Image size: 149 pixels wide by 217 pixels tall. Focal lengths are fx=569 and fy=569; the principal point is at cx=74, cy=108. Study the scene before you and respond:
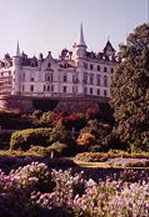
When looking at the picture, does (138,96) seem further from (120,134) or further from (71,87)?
(71,87)

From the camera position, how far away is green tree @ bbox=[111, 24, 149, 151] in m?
41.3

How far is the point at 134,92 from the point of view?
→ 42.3 m

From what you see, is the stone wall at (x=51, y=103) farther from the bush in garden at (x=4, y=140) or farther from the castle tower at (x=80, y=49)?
the castle tower at (x=80, y=49)

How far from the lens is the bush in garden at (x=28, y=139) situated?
45.2 meters

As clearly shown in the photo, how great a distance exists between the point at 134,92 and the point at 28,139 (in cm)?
949

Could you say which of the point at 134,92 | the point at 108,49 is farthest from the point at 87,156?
the point at 108,49

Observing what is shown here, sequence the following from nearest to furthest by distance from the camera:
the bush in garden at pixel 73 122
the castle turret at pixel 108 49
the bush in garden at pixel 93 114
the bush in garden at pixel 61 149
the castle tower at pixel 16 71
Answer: the bush in garden at pixel 61 149
the bush in garden at pixel 73 122
the bush in garden at pixel 93 114
the castle tower at pixel 16 71
the castle turret at pixel 108 49

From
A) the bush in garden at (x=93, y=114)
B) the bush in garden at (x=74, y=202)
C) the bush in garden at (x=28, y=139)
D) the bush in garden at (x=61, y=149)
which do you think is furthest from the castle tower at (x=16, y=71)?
the bush in garden at (x=74, y=202)

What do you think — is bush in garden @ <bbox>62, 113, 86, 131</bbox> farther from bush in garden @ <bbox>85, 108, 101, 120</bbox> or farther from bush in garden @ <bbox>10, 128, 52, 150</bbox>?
bush in garden @ <bbox>10, 128, 52, 150</bbox>

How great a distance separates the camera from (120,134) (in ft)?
143

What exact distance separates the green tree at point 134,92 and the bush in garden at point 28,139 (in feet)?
19.9

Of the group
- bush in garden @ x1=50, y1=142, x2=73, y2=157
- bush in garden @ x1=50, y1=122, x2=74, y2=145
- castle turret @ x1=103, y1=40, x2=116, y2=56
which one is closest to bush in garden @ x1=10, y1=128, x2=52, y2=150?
bush in garden @ x1=50, y1=122, x2=74, y2=145

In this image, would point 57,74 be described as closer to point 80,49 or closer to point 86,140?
point 80,49

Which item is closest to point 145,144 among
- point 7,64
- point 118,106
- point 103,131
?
point 118,106
